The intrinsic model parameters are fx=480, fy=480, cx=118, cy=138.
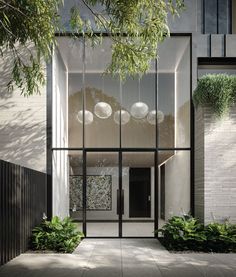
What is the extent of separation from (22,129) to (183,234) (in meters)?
5.56

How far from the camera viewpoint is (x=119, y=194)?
14258mm

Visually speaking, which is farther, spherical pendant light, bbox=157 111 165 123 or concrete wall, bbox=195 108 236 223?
spherical pendant light, bbox=157 111 165 123

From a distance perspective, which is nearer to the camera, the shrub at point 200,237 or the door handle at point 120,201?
the shrub at point 200,237

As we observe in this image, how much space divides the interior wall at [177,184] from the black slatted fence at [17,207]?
381 centimetres

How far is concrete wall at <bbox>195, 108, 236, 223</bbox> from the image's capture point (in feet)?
40.9

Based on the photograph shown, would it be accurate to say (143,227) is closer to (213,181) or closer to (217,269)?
(213,181)

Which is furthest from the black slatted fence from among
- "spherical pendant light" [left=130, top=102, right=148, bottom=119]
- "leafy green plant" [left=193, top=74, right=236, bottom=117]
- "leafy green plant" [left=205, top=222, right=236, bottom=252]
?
"leafy green plant" [left=193, top=74, right=236, bottom=117]

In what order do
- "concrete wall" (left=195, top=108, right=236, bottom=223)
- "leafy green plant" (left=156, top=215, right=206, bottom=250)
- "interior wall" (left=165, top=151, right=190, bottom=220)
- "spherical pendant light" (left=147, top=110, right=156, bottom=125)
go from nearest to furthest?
"leafy green plant" (left=156, top=215, right=206, bottom=250) → "concrete wall" (left=195, top=108, right=236, bottom=223) → "interior wall" (left=165, top=151, right=190, bottom=220) → "spherical pendant light" (left=147, top=110, right=156, bottom=125)

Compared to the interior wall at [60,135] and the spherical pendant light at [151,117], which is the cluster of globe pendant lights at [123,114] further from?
the interior wall at [60,135]

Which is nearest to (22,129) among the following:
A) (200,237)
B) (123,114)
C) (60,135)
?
(60,135)

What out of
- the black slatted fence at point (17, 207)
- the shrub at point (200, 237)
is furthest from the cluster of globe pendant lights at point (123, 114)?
the shrub at point (200, 237)

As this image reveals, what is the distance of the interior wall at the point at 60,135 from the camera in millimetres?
14086

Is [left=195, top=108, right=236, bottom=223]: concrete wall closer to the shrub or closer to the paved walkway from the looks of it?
the shrub

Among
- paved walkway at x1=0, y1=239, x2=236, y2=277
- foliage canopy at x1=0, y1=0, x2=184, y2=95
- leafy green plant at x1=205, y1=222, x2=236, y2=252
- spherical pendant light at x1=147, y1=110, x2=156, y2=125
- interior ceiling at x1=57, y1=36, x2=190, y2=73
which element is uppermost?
interior ceiling at x1=57, y1=36, x2=190, y2=73
